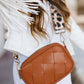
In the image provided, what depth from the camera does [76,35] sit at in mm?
766

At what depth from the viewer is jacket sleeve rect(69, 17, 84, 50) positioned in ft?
2.48

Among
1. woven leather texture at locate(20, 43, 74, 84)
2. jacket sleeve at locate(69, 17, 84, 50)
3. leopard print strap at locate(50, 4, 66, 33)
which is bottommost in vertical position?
woven leather texture at locate(20, 43, 74, 84)

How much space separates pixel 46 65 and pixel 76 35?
0.75 feet

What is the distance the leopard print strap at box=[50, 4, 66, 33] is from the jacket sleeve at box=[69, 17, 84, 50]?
96 mm

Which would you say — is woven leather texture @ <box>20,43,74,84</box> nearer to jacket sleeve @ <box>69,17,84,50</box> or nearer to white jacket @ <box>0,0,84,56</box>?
white jacket @ <box>0,0,84,56</box>

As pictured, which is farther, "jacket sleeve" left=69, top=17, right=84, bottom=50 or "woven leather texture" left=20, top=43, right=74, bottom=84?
"jacket sleeve" left=69, top=17, right=84, bottom=50

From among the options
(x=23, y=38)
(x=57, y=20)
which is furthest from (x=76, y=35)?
(x=23, y=38)

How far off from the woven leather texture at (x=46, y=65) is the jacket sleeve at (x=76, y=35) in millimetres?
133

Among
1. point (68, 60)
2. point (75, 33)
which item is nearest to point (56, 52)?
point (68, 60)

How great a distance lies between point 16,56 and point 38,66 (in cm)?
10

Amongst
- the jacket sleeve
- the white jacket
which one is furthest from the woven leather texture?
the jacket sleeve

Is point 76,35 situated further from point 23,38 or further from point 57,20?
point 23,38

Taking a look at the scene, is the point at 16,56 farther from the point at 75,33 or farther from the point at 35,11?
the point at 75,33

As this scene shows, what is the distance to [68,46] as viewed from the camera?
2.39 ft
